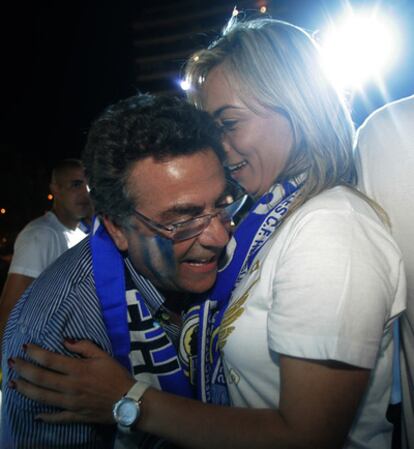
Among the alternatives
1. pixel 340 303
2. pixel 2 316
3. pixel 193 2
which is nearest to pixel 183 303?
pixel 340 303

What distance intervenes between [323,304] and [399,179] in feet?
2.14

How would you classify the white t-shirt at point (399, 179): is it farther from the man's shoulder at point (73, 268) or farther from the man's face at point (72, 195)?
the man's face at point (72, 195)

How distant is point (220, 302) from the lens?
170 cm

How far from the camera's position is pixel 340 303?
1.01 m

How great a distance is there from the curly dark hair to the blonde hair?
0.27 metres

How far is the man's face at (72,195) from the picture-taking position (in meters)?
4.88

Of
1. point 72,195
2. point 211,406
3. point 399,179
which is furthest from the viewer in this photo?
point 72,195

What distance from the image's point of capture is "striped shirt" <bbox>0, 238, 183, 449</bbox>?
1421 millimetres

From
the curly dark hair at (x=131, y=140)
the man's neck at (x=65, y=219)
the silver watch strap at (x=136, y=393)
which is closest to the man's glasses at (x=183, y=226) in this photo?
the curly dark hair at (x=131, y=140)

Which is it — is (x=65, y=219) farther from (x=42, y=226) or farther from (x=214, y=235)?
(x=214, y=235)

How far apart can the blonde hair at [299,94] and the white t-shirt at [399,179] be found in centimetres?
10

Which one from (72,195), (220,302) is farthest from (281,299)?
(72,195)

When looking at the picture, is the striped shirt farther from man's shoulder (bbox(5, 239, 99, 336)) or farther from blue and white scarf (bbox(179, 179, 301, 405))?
blue and white scarf (bbox(179, 179, 301, 405))

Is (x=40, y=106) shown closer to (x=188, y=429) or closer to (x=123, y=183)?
(x=123, y=183)
